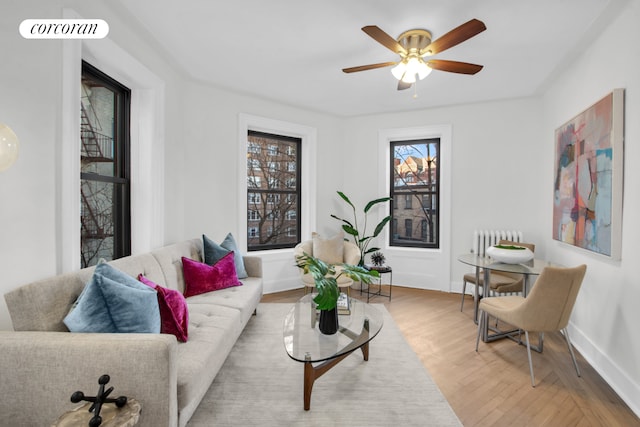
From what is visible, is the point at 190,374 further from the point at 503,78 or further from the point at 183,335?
the point at 503,78

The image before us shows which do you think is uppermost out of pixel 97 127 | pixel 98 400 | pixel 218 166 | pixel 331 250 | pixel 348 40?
pixel 348 40

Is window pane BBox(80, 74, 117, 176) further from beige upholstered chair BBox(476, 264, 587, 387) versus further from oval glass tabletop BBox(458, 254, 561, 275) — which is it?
beige upholstered chair BBox(476, 264, 587, 387)

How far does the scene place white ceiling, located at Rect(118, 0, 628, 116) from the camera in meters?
2.14

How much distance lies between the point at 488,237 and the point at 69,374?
13.8 feet

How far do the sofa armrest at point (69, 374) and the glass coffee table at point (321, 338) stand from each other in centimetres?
72

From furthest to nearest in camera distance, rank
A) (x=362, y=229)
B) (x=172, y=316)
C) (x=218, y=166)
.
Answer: (x=362, y=229), (x=218, y=166), (x=172, y=316)

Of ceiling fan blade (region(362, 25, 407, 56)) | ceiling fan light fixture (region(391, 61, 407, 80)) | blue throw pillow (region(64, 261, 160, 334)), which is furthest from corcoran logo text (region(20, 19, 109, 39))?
ceiling fan light fixture (region(391, 61, 407, 80))

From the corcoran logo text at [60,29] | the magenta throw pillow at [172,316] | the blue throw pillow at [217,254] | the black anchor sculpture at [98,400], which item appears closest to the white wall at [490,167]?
the blue throw pillow at [217,254]

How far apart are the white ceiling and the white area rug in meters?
2.68

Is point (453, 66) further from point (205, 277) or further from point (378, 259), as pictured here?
point (205, 277)

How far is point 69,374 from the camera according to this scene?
1.25 metres

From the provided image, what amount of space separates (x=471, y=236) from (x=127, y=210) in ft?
13.8

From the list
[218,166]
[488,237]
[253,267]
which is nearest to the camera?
[253,267]

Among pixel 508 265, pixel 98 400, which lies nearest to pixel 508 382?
pixel 508 265
